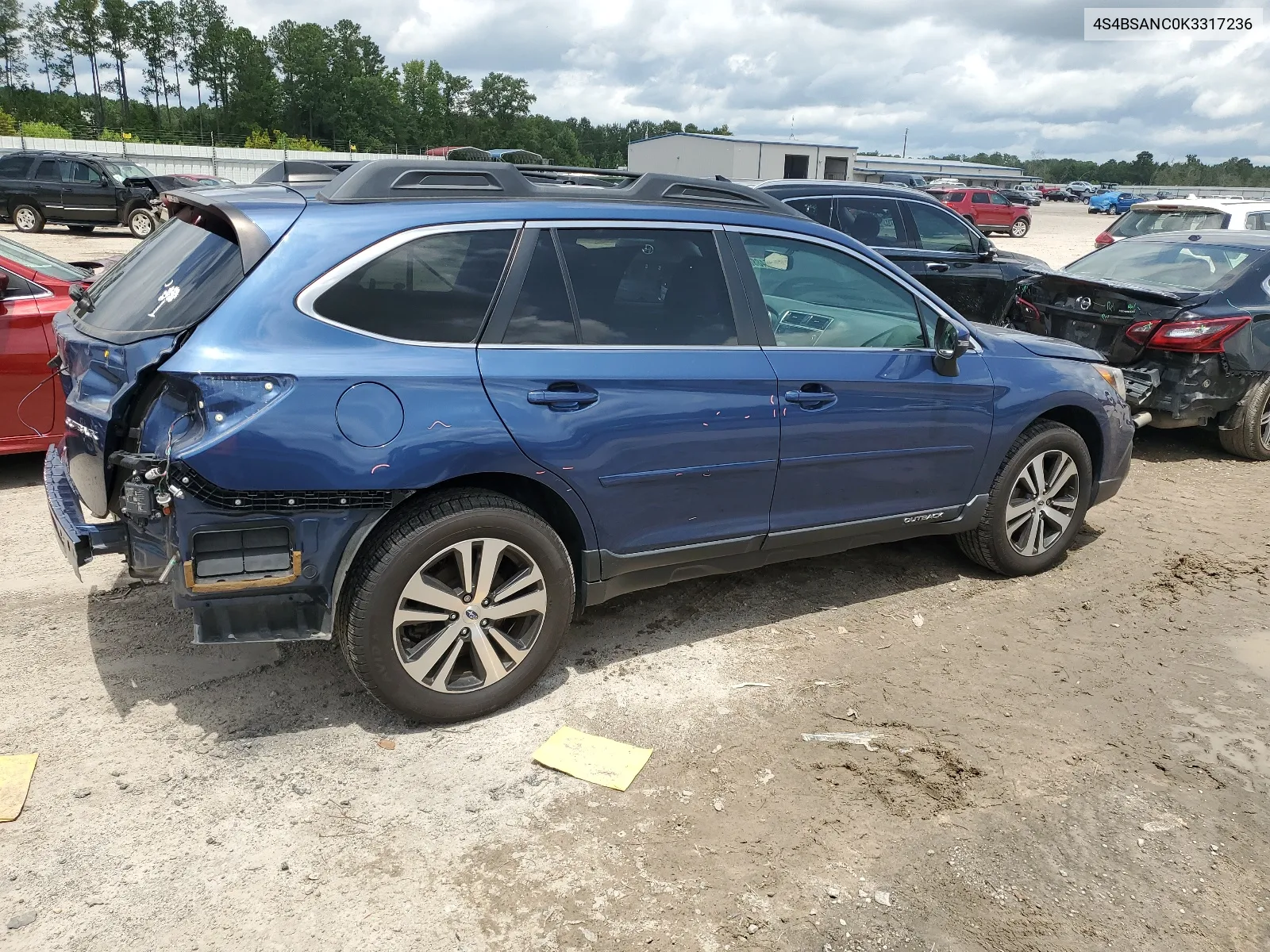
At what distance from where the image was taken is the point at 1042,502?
505 cm

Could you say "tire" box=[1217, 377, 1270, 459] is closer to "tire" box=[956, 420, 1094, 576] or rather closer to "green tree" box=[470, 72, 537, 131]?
"tire" box=[956, 420, 1094, 576]

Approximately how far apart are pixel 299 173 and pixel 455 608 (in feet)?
6.52

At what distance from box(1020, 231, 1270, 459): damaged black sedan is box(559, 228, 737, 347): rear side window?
445 cm

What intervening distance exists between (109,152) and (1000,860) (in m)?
47.5

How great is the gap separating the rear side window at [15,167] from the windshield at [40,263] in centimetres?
2033

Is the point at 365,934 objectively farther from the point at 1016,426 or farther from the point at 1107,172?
the point at 1107,172

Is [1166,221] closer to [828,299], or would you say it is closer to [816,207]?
[816,207]

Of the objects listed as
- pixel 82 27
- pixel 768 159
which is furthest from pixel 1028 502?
pixel 82 27

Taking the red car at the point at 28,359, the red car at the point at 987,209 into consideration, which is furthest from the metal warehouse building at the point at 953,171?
the red car at the point at 28,359

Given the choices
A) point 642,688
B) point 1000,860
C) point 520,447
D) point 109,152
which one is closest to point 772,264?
point 520,447

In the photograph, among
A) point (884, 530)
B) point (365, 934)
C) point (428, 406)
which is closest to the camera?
point (365, 934)

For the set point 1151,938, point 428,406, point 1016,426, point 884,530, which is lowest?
point 1151,938

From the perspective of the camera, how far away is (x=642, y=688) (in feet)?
12.8

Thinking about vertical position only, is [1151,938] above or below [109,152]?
below
